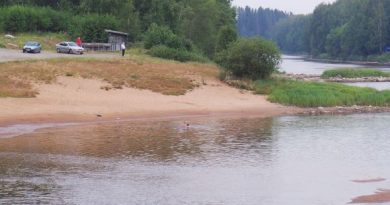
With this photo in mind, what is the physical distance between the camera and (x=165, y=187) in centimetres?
2341

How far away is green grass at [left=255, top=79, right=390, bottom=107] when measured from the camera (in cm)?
5403

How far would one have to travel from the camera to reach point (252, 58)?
190 ft

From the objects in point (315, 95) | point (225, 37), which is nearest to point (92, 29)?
point (225, 37)

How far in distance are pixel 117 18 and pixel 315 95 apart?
4451cm

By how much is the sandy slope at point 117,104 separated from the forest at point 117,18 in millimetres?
29397

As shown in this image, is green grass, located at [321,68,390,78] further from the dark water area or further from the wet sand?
the wet sand

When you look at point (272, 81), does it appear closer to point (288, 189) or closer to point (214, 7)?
point (288, 189)

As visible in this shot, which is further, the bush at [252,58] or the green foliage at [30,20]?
the green foliage at [30,20]

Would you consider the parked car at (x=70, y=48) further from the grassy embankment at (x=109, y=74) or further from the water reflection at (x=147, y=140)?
the water reflection at (x=147, y=140)

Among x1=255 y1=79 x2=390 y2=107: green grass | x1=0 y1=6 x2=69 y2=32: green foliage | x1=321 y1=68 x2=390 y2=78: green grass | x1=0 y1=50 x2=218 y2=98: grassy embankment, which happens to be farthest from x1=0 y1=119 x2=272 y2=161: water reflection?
x1=321 y1=68 x2=390 y2=78: green grass

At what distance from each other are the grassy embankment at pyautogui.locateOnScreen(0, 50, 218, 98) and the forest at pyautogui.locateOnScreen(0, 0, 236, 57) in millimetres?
23188

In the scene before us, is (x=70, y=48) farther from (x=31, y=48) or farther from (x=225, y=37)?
(x=225, y=37)

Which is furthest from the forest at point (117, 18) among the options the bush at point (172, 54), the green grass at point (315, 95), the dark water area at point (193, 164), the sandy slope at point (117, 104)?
the dark water area at point (193, 164)

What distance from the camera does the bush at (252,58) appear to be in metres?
57.9
